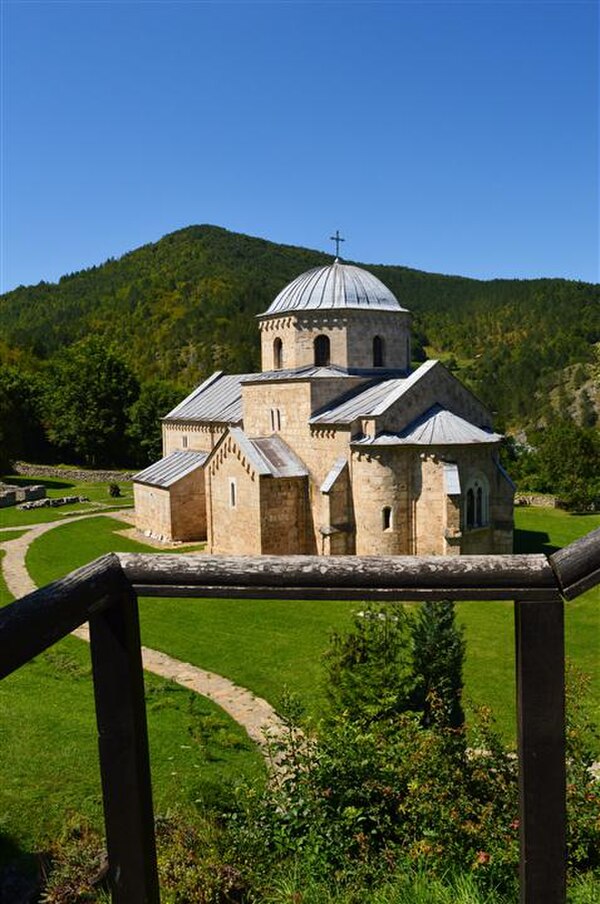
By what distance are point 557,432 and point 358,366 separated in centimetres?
1878

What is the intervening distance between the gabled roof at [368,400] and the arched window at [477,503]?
3177 millimetres

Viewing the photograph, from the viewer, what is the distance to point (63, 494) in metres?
37.0

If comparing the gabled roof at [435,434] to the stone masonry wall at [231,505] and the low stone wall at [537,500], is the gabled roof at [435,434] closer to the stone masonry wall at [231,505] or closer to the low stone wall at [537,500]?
the stone masonry wall at [231,505]

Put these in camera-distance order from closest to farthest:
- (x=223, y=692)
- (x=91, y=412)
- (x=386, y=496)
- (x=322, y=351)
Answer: (x=223, y=692)
(x=386, y=496)
(x=322, y=351)
(x=91, y=412)

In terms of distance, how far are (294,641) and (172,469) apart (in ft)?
43.1

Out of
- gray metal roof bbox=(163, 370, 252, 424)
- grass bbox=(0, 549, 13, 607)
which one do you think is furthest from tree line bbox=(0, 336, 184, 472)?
grass bbox=(0, 549, 13, 607)

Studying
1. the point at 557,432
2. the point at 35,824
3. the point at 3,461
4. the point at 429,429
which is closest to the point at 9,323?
the point at 3,461

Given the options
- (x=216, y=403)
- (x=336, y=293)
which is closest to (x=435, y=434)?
(x=336, y=293)

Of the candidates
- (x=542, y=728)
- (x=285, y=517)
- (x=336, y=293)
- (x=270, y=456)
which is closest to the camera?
(x=542, y=728)

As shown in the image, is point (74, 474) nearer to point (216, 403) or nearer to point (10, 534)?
point (10, 534)

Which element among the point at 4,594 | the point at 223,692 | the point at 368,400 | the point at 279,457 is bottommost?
the point at 223,692

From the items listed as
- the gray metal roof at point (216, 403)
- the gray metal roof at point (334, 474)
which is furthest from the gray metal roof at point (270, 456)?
the gray metal roof at point (216, 403)

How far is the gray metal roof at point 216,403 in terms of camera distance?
89.6 feet

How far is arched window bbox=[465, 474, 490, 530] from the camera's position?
1900 centimetres
